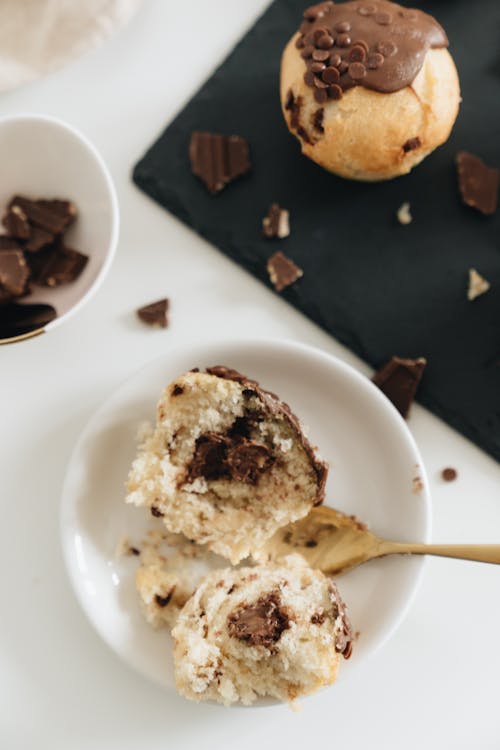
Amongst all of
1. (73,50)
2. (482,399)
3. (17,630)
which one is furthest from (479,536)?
(73,50)

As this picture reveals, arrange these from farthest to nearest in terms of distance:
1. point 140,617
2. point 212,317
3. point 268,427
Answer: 1. point 212,317
2. point 140,617
3. point 268,427

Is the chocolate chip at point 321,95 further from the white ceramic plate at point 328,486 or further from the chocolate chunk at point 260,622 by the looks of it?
the chocolate chunk at point 260,622

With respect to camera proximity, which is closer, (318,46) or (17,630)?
(318,46)

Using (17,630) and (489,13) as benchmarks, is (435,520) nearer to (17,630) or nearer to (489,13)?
(17,630)

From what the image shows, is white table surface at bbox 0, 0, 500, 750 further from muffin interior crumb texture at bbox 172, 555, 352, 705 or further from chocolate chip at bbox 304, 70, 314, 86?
chocolate chip at bbox 304, 70, 314, 86

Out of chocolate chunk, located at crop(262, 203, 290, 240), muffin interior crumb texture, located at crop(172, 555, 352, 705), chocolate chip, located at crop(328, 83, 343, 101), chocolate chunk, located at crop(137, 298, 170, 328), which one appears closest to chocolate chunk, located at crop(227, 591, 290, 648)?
muffin interior crumb texture, located at crop(172, 555, 352, 705)

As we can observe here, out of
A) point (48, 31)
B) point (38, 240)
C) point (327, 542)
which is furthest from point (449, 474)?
point (48, 31)
